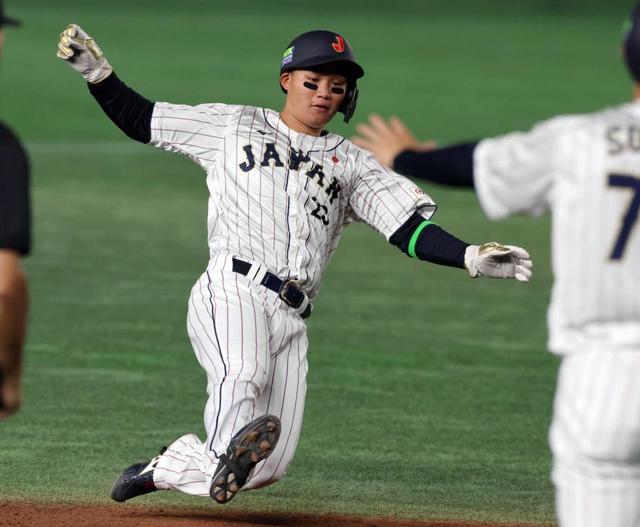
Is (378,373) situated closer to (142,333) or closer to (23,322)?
(142,333)

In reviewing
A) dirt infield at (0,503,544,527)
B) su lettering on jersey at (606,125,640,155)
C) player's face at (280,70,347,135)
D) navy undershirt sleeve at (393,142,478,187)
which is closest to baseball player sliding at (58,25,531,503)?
player's face at (280,70,347,135)

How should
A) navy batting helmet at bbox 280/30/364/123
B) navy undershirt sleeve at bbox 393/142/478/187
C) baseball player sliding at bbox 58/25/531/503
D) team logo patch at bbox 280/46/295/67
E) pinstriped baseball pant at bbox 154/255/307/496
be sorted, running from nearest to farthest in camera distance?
navy undershirt sleeve at bbox 393/142/478/187, pinstriped baseball pant at bbox 154/255/307/496, baseball player sliding at bbox 58/25/531/503, navy batting helmet at bbox 280/30/364/123, team logo patch at bbox 280/46/295/67

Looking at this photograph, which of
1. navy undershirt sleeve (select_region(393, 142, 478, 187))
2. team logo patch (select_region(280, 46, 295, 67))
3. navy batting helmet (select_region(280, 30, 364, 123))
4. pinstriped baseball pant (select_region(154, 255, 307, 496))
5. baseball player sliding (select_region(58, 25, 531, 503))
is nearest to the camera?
navy undershirt sleeve (select_region(393, 142, 478, 187))

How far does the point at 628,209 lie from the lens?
13.1 feet

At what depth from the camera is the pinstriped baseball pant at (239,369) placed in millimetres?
5699

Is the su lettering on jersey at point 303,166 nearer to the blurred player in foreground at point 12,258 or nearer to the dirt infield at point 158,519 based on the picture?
the dirt infield at point 158,519

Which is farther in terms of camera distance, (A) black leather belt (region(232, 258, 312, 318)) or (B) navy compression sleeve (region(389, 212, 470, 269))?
(A) black leather belt (region(232, 258, 312, 318))

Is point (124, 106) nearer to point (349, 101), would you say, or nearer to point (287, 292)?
point (349, 101)

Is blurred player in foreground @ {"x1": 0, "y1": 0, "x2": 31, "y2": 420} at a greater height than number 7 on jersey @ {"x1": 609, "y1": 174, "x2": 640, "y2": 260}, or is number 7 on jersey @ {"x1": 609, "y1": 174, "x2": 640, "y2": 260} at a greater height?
number 7 on jersey @ {"x1": 609, "y1": 174, "x2": 640, "y2": 260}

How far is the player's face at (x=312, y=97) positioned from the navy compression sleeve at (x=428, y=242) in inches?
24.1

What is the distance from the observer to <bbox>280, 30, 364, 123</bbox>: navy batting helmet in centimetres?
622

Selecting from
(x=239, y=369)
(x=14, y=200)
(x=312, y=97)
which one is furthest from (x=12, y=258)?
(x=312, y=97)

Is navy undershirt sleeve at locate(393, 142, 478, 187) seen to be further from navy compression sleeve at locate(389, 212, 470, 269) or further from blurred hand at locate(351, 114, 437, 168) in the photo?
navy compression sleeve at locate(389, 212, 470, 269)

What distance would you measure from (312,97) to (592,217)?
2.46 metres
